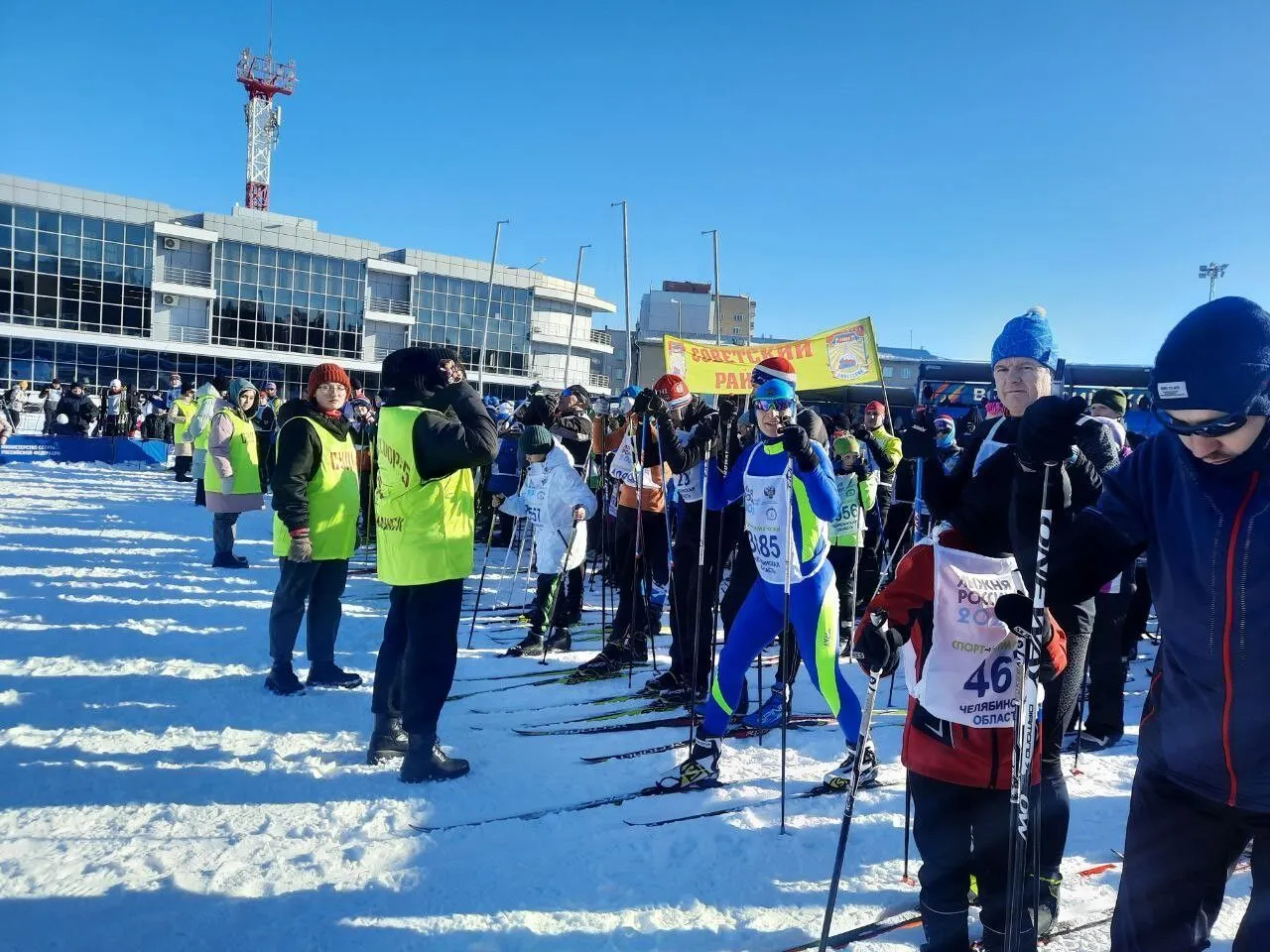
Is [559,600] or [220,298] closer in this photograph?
[559,600]

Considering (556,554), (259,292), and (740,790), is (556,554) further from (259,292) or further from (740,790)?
(259,292)

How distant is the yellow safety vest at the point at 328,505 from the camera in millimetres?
4992

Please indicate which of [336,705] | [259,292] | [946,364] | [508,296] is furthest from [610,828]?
[508,296]

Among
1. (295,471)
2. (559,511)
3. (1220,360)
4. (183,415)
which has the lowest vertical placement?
(559,511)

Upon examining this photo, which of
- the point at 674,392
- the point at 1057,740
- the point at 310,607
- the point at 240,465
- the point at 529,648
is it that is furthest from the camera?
the point at 240,465

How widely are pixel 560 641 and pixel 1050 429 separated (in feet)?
16.5

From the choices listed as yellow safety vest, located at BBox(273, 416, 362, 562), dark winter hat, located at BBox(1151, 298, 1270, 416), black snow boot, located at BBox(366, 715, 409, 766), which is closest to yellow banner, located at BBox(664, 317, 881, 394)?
yellow safety vest, located at BBox(273, 416, 362, 562)

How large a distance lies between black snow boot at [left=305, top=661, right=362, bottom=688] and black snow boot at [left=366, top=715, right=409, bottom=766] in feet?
4.04

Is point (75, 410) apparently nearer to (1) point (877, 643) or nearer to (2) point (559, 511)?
(2) point (559, 511)

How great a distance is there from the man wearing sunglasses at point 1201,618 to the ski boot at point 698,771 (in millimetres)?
2163

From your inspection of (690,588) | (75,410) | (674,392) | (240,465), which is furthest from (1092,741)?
(75,410)

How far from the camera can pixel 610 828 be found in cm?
338

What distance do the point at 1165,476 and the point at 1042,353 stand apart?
2.69 feet

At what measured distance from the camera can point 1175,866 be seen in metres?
1.77
